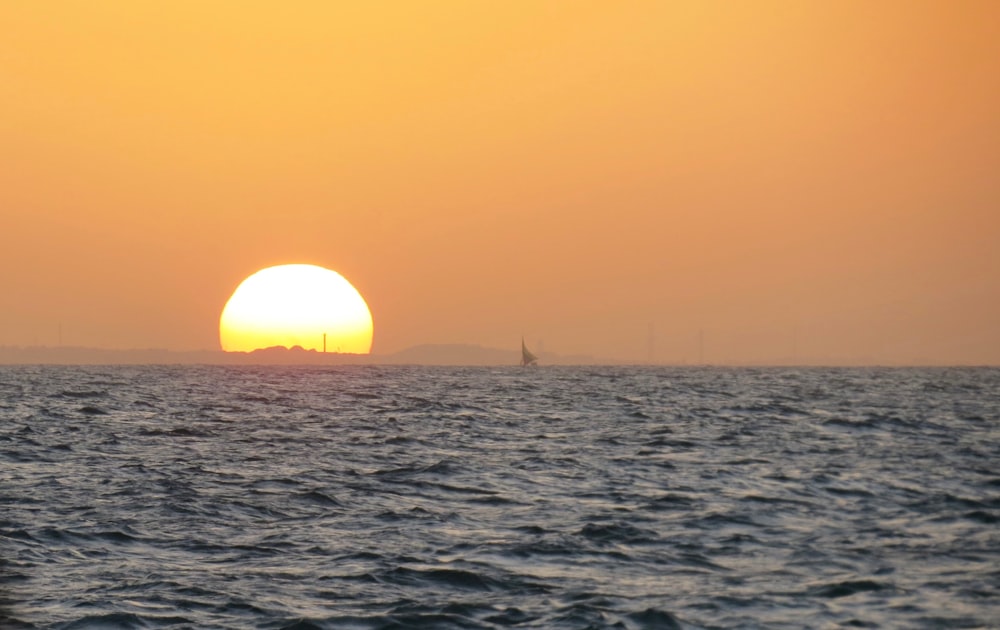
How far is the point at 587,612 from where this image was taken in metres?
16.7

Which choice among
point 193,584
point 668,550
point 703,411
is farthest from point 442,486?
point 703,411

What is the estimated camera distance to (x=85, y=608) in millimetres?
17000

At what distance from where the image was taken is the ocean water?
55.7 feet

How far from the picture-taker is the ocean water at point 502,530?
1697cm

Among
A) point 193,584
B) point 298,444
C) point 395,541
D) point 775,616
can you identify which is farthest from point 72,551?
point 298,444

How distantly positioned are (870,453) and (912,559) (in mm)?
19564

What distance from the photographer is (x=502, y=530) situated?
2364 cm

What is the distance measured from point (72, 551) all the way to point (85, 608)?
463cm

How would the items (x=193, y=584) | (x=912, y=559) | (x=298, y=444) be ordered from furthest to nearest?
(x=298, y=444) < (x=912, y=559) < (x=193, y=584)

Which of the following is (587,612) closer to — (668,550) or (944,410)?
(668,550)

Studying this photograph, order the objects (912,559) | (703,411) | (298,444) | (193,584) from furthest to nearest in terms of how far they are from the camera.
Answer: (703,411), (298,444), (912,559), (193,584)

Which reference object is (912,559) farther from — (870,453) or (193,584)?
(870,453)

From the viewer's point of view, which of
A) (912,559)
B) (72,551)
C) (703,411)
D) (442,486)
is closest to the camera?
(912,559)

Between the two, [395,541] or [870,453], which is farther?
[870,453]
